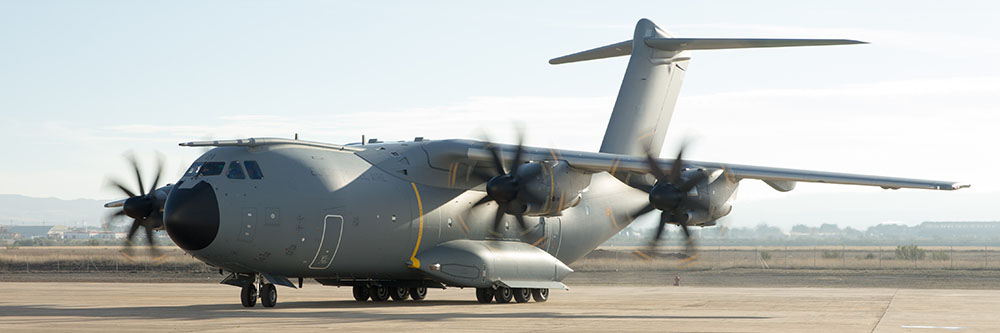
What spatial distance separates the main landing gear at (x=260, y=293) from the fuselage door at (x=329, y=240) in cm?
90

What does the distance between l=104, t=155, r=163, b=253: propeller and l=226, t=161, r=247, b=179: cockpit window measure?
2.93 metres

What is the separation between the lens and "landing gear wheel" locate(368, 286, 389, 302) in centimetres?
2523

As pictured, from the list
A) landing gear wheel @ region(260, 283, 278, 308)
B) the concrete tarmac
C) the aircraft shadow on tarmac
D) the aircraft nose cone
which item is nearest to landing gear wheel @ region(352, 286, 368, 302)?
the concrete tarmac

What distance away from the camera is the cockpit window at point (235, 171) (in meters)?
20.5

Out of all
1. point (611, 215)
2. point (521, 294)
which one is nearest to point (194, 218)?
point (521, 294)

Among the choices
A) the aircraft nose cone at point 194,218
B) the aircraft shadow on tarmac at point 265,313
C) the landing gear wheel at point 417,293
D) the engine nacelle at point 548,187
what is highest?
the engine nacelle at point 548,187

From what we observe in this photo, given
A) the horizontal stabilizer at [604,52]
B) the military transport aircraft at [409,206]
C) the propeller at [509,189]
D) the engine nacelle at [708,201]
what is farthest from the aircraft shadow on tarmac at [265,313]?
the horizontal stabilizer at [604,52]

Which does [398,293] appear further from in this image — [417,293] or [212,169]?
[212,169]

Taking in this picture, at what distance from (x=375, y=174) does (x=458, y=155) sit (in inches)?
75.7

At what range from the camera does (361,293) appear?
25375mm

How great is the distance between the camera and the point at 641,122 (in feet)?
93.1

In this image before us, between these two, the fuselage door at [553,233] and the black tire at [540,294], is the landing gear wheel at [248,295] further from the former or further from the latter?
the fuselage door at [553,233]

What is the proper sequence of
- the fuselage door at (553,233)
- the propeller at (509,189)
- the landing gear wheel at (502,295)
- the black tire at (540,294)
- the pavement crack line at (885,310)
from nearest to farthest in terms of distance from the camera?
the pavement crack line at (885,310) → the propeller at (509,189) → the landing gear wheel at (502,295) → the black tire at (540,294) → the fuselage door at (553,233)

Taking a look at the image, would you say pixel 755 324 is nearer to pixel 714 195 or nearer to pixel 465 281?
pixel 714 195
